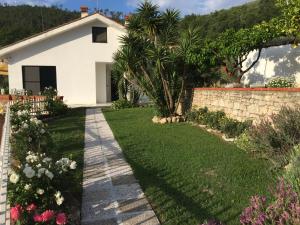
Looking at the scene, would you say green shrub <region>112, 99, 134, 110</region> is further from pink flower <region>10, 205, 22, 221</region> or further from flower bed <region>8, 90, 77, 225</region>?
pink flower <region>10, 205, 22, 221</region>

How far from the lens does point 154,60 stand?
11.9 meters

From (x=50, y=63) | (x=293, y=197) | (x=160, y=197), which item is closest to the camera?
(x=293, y=197)

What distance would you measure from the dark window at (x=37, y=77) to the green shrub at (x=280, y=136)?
1536 centimetres

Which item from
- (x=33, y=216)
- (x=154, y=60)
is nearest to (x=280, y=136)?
(x=33, y=216)

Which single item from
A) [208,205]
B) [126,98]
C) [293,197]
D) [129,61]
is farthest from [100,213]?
Result: [126,98]

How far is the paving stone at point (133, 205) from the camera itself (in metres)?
4.36

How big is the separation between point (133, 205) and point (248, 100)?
19.1ft

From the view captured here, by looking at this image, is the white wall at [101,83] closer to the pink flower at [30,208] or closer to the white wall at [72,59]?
the white wall at [72,59]

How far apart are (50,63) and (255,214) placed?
17.8 metres

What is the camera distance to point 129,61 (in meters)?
12.0

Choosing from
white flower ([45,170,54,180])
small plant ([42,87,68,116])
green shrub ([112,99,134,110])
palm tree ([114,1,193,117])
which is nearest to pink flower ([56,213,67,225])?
white flower ([45,170,54,180])

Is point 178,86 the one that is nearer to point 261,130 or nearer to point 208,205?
point 261,130

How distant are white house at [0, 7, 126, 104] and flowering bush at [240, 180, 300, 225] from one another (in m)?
17.0

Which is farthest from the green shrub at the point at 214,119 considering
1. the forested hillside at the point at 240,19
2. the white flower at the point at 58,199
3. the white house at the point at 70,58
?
the forested hillside at the point at 240,19
